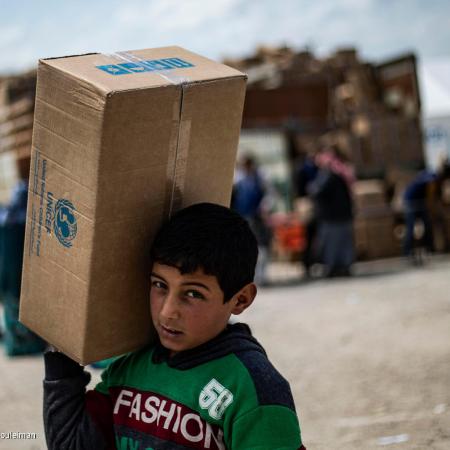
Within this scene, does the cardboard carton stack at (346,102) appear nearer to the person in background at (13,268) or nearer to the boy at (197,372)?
the person in background at (13,268)

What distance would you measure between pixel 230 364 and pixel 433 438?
2.21 meters

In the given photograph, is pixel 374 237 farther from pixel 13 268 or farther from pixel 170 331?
pixel 170 331

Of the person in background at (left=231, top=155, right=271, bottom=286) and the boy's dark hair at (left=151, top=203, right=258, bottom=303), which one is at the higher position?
the boy's dark hair at (left=151, top=203, right=258, bottom=303)

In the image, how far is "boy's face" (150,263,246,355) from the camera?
1769 mm

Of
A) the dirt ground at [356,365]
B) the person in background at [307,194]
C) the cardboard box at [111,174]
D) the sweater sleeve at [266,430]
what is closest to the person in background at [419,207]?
the person in background at [307,194]

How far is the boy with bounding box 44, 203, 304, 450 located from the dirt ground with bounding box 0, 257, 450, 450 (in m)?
1.99

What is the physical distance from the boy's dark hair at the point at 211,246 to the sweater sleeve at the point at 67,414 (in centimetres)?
37

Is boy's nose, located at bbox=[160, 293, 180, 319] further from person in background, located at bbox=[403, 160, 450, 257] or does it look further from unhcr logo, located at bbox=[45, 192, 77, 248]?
person in background, located at bbox=[403, 160, 450, 257]

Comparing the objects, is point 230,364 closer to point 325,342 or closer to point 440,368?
point 440,368

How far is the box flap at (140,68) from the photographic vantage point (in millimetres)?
1699

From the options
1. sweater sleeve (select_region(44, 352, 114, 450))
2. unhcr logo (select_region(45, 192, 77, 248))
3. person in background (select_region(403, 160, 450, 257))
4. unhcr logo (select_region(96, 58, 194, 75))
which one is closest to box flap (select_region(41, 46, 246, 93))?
unhcr logo (select_region(96, 58, 194, 75))

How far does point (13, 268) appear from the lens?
6.23 m

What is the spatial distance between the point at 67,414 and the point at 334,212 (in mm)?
8628

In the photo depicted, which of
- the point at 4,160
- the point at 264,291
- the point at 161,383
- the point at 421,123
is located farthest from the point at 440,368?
the point at 421,123
